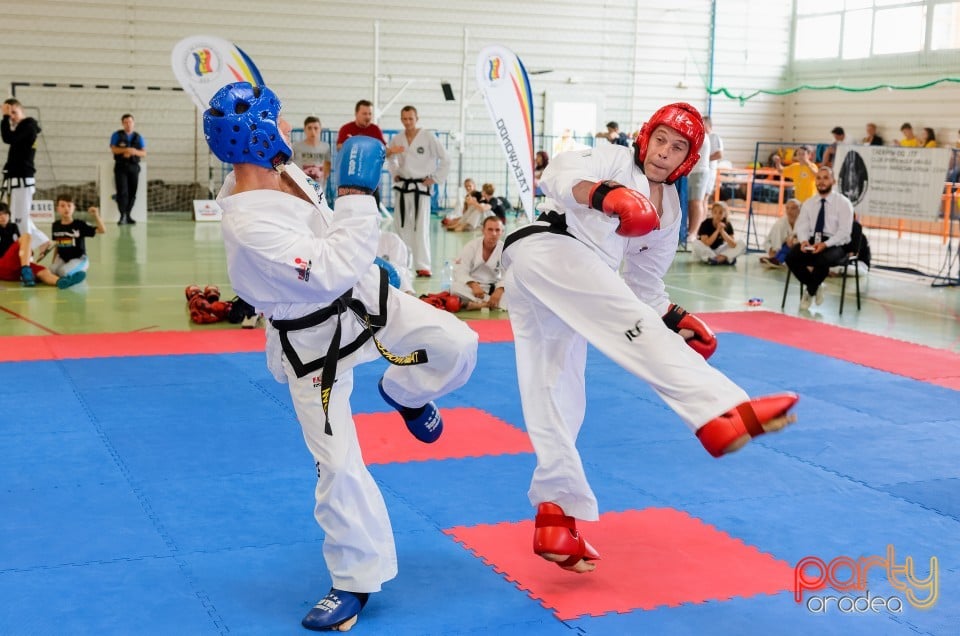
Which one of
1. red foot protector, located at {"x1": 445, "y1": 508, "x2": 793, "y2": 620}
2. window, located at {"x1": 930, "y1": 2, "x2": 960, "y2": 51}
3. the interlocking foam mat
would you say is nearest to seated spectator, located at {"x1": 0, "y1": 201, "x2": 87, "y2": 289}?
the interlocking foam mat

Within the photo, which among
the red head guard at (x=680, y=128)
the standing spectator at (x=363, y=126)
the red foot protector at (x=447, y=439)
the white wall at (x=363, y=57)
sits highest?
the white wall at (x=363, y=57)

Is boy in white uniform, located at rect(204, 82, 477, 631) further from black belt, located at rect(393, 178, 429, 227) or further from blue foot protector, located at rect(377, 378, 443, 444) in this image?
black belt, located at rect(393, 178, 429, 227)

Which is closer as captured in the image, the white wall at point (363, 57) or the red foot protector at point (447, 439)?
the red foot protector at point (447, 439)

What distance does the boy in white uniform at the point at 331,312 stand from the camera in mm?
3021

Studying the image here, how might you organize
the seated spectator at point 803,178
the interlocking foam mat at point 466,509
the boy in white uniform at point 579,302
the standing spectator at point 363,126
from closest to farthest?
the boy in white uniform at point 579,302, the interlocking foam mat at point 466,509, the standing spectator at point 363,126, the seated spectator at point 803,178

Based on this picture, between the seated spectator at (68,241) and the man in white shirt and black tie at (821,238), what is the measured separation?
7.30 metres

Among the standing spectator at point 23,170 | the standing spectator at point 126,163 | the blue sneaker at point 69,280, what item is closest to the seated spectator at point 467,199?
the standing spectator at point 126,163

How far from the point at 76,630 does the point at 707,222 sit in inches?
457

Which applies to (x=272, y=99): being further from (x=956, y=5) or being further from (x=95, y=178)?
(x=956, y=5)

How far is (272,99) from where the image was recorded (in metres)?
3.11

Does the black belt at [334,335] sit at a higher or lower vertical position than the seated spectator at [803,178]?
lower

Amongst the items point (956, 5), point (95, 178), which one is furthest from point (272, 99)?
point (956, 5)

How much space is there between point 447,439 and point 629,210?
2.63 metres

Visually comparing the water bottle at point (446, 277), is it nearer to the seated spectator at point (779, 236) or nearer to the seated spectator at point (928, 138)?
the seated spectator at point (779, 236)
